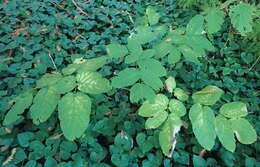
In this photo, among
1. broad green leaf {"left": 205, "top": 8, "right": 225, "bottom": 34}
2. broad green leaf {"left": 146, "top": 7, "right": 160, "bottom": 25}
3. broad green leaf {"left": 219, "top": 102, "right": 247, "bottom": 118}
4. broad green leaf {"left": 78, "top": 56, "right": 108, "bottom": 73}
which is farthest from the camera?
broad green leaf {"left": 146, "top": 7, "right": 160, "bottom": 25}

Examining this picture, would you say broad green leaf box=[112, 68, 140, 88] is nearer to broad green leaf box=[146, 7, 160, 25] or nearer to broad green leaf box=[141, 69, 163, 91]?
broad green leaf box=[141, 69, 163, 91]

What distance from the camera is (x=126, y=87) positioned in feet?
6.86

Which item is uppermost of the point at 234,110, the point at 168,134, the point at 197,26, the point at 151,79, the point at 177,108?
the point at 197,26

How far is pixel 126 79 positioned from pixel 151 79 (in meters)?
0.11

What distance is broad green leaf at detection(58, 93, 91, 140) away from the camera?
2.98 feet

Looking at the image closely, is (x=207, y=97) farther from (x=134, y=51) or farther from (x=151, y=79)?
(x=134, y=51)

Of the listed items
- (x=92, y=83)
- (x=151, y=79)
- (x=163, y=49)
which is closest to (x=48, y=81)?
(x=92, y=83)

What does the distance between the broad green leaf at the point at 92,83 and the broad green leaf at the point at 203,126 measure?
0.40m

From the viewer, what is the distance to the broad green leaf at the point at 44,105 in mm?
965

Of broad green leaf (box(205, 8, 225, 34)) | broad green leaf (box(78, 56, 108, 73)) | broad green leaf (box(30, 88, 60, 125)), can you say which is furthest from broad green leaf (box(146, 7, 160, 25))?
broad green leaf (box(30, 88, 60, 125))

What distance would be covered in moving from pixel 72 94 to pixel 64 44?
1716mm

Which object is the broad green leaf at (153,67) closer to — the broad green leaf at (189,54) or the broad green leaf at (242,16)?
the broad green leaf at (189,54)

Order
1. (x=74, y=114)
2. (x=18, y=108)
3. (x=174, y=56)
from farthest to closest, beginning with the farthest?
(x=174, y=56), (x=18, y=108), (x=74, y=114)

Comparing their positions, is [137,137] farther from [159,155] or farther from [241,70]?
[241,70]
